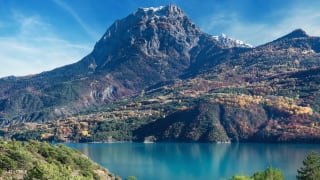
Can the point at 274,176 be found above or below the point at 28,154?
below

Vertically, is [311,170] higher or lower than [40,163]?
lower

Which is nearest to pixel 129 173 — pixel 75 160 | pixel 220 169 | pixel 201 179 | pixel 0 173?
pixel 201 179

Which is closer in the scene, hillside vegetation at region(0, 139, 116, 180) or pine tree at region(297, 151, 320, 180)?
hillside vegetation at region(0, 139, 116, 180)

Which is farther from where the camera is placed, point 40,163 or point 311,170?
point 311,170

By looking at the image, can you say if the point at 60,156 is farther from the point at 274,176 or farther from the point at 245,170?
the point at 245,170

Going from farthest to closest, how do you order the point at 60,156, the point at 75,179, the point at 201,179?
1. the point at 201,179
2. the point at 60,156
3. the point at 75,179

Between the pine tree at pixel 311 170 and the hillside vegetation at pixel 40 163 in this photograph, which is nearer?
the hillside vegetation at pixel 40 163

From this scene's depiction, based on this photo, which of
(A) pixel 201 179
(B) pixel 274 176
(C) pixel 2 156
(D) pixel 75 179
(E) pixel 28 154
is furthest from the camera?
(A) pixel 201 179

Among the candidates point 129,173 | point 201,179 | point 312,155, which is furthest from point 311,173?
point 129,173

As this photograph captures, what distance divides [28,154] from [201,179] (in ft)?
305

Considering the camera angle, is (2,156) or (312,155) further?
(312,155)

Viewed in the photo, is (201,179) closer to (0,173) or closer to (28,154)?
(28,154)

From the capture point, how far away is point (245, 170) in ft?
607

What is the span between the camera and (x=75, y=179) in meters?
62.3
